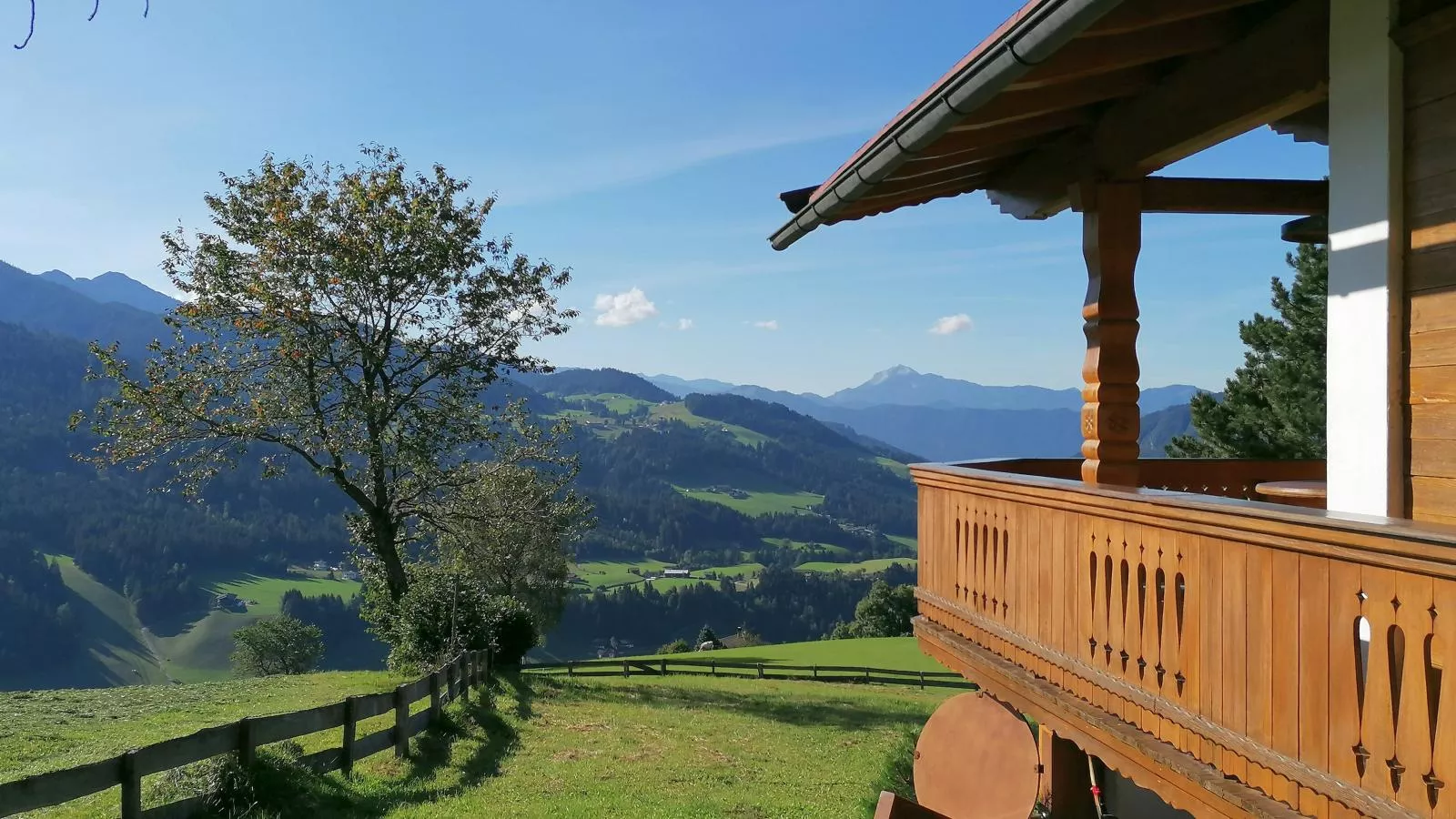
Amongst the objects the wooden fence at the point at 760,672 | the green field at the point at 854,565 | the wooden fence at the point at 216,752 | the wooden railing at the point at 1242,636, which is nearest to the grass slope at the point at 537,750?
the wooden fence at the point at 216,752

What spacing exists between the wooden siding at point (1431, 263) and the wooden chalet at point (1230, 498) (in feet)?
0.04

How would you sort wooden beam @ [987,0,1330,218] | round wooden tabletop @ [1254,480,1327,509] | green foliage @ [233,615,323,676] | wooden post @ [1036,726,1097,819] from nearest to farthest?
wooden beam @ [987,0,1330,218] < round wooden tabletop @ [1254,480,1327,509] < wooden post @ [1036,726,1097,819] < green foliage @ [233,615,323,676]

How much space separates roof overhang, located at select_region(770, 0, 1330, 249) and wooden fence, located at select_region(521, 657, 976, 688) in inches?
1201

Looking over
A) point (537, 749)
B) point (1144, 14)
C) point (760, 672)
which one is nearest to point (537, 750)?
point (537, 749)

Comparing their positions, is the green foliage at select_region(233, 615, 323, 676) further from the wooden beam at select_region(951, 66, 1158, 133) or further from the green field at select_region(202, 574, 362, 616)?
the green field at select_region(202, 574, 362, 616)

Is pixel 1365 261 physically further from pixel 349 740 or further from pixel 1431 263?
pixel 349 740

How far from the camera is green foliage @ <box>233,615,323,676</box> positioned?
61.9 m

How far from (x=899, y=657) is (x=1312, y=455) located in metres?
20.8

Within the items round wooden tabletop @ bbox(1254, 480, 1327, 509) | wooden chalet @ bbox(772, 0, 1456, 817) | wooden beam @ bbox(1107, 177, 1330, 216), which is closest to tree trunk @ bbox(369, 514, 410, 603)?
wooden chalet @ bbox(772, 0, 1456, 817)

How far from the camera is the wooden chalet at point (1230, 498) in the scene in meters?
3.05

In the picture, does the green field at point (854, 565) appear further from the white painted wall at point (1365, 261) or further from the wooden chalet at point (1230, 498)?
the white painted wall at point (1365, 261)

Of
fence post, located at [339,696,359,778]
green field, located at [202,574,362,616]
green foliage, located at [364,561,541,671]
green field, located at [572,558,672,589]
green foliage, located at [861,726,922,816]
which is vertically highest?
fence post, located at [339,696,359,778]

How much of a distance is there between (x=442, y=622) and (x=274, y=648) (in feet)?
152

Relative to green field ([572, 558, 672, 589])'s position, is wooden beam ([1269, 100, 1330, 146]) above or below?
above
